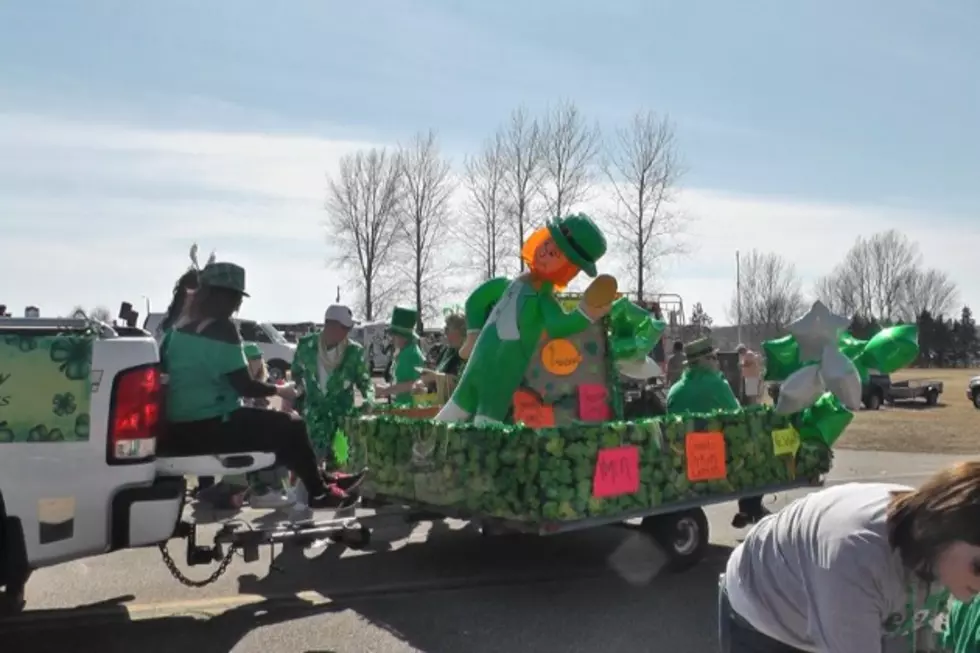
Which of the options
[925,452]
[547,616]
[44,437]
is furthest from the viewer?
[925,452]

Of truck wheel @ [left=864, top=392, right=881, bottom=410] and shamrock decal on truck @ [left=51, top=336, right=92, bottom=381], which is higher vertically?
shamrock decal on truck @ [left=51, top=336, right=92, bottom=381]

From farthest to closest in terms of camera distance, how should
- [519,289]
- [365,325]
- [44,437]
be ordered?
[365,325] → [519,289] → [44,437]

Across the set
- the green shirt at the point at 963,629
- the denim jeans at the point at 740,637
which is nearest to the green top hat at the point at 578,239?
the denim jeans at the point at 740,637

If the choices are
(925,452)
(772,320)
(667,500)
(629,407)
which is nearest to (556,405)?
(667,500)

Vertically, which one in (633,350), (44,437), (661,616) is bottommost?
(661,616)

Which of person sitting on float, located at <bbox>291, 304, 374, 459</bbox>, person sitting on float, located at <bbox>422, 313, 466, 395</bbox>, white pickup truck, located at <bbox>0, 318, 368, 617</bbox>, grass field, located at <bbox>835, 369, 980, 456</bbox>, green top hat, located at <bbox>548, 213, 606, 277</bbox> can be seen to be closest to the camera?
white pickup truck, located at <bbox>0, 318, 368, 617</bbox>

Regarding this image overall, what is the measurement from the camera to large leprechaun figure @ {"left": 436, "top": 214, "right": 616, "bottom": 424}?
6781mm

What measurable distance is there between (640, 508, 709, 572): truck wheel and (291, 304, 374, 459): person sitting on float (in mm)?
2813

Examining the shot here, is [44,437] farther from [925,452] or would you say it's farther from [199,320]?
[925,452]

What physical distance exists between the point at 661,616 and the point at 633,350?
271cm

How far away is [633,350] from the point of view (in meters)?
8.02

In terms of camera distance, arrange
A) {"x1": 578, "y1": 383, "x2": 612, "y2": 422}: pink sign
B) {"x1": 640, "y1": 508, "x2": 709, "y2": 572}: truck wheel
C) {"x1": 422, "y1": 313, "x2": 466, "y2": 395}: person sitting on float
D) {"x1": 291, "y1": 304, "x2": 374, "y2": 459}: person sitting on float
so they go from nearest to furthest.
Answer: {"x1": 640, "y1": 508, "x2": 709, "y2": 572}: truck wheel → {"x1": 578, "y1": 383, "x2": 612, "y2": 422}: pink sign → {"x1": 291, "y1": 304, "x2": 374, "y2": 459}: person sitting on float → {"x1": 422, "y1": 313, "x2": 466, "y2": 395}: person sitting on float

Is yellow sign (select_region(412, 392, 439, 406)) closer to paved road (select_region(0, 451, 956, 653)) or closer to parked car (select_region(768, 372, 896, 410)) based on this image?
paved road (select_region(0, 451, 956, 653))

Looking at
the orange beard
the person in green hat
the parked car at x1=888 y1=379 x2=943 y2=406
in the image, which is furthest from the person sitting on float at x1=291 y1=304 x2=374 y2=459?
the parked car at x1=888 y1=379 x2=943 y2=406
